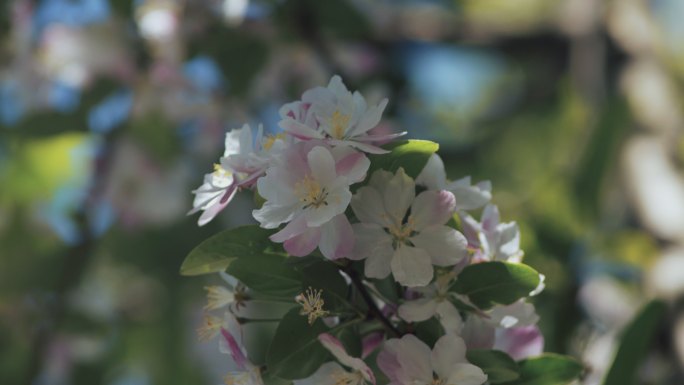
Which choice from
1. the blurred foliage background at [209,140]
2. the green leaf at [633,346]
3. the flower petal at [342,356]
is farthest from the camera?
the blurred foliage background at [209,140]

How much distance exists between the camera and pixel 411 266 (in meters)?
0.48

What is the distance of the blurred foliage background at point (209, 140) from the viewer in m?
1.29

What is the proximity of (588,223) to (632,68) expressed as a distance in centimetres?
34

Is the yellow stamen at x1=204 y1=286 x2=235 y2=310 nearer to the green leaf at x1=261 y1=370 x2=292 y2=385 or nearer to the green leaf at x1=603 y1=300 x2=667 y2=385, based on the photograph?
the green leaf at x1=261 y1=370 x2=292 y2=385

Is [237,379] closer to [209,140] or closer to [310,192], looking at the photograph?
[310,192]

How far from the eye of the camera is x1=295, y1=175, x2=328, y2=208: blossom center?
474 mm

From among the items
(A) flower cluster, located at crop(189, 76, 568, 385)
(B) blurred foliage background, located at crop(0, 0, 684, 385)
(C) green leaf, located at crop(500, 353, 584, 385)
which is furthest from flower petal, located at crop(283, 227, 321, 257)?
(B) blurred foliage background, located at crop(0, 0, 684, 385)

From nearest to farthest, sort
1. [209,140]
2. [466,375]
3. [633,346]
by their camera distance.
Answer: [466,375]
[633,346]
[209,140]

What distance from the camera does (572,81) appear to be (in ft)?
5.18

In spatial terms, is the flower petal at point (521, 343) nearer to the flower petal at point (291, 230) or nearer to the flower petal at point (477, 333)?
the flower petal at point (477, 333)

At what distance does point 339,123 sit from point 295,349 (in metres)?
0.12

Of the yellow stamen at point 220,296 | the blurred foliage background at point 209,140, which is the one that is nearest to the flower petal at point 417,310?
the yellow stamen at point 220,296

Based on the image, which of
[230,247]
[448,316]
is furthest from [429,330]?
[230,247]

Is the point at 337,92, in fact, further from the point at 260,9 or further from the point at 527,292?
the point at 260,9
